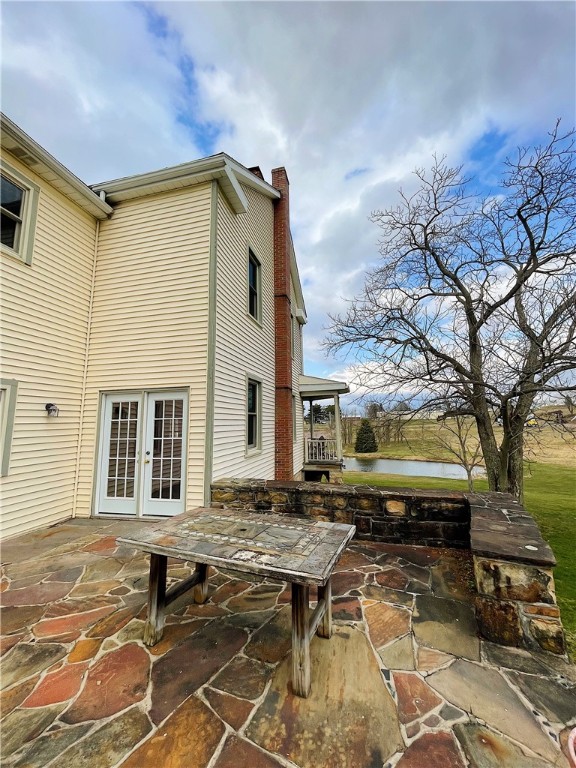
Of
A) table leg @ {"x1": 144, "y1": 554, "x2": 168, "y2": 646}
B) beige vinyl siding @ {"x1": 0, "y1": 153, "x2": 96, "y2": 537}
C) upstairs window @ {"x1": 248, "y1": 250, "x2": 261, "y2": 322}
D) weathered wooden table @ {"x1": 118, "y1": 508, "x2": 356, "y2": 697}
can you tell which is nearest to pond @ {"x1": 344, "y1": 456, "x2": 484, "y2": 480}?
upstairs window @ {"x1": 248, "y1": 250, "x2": 261, "y2": 322}

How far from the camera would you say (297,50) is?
581 cm

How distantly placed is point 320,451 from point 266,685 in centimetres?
1027

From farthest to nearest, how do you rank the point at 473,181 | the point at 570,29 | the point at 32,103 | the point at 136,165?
the point at 136,165 < the point at 473,181 < the point at 32,103 < the point at 570,29

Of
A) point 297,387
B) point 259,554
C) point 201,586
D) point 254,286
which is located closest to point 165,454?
point 201,586

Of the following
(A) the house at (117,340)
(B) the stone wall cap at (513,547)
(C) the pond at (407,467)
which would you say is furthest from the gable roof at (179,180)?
(C) the pond at (407,467)

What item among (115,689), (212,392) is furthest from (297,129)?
(115,689)

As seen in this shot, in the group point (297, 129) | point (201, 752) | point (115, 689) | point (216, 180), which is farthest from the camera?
point (297, 129)

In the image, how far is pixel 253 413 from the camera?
7.29m

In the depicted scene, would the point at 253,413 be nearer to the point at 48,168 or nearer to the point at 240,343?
the point at 240,343

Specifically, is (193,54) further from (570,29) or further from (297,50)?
(570,29)

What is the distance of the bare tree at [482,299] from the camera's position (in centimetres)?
602

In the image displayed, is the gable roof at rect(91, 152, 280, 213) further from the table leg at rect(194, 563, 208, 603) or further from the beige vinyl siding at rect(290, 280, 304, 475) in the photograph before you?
the table leg at rect(194, 563, 208, 603)

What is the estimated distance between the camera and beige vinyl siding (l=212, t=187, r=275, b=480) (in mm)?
5512

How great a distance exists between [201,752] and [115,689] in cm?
73
